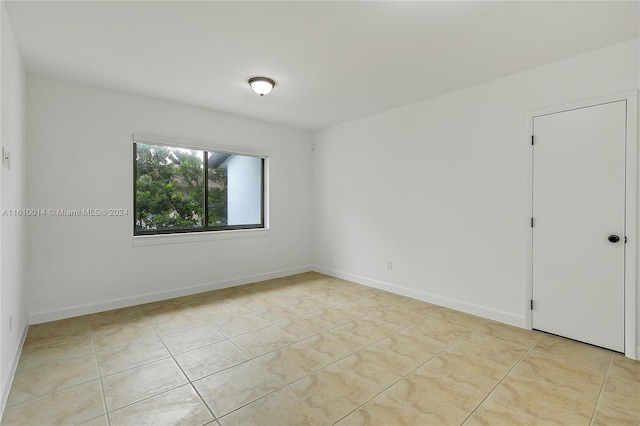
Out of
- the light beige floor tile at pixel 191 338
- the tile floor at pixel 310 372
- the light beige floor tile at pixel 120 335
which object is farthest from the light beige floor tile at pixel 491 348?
the light beige floor tile at pixel 120 335

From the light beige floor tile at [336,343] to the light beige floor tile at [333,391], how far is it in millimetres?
280

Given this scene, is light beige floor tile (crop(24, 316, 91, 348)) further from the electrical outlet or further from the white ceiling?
the white ceiling

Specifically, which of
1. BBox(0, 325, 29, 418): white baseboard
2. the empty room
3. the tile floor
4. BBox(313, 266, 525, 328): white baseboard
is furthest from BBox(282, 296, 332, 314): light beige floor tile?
BBox(0, 325, 29, 418): white baseboard

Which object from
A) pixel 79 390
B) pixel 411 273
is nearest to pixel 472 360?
pixel 411 273

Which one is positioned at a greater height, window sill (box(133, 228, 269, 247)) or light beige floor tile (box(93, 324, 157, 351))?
window sill (box(133, 228, 269, 247))

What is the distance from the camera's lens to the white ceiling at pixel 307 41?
7.25 feet

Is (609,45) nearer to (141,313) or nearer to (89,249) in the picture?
(141,313)

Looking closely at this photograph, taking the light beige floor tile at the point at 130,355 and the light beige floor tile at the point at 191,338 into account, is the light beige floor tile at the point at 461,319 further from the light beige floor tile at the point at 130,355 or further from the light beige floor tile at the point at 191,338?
the light beige floor tile at the point at 130,355

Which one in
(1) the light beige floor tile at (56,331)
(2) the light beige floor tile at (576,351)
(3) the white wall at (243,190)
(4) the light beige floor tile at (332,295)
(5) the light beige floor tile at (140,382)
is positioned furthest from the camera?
(3) the white wall at (243,190)

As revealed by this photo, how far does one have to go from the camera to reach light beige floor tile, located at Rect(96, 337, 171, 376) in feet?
7.98

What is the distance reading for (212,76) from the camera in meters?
3.35

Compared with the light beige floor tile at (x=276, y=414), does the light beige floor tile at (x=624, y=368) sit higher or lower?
higher

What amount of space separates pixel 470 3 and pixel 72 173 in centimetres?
428

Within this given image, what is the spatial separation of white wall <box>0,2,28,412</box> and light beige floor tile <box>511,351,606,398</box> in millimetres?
3681
